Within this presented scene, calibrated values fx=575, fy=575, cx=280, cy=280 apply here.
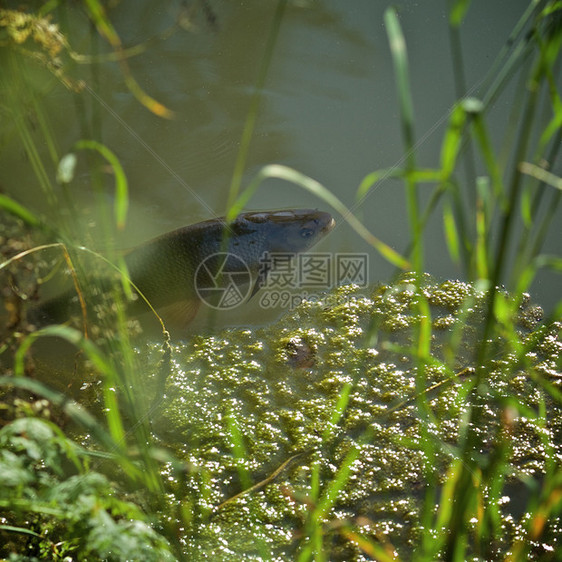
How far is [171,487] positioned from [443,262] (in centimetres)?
195

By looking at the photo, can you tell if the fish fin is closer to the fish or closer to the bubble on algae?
the fish

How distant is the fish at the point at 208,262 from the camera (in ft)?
9.74

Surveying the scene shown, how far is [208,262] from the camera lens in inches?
122

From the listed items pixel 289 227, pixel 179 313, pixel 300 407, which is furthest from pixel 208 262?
pixel 300 407

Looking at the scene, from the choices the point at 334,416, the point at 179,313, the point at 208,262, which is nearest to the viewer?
the point at 334,416

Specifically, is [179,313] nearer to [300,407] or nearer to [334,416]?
[300,407]

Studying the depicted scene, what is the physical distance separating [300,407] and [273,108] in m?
2.34

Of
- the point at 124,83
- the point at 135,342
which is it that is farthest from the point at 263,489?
the point at 124,83

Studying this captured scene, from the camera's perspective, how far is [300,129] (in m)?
3.88

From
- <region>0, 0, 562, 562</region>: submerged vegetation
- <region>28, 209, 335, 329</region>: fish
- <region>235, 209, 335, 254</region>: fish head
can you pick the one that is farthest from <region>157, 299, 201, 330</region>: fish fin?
<region>235, 209, 335, 254</region>: fish head

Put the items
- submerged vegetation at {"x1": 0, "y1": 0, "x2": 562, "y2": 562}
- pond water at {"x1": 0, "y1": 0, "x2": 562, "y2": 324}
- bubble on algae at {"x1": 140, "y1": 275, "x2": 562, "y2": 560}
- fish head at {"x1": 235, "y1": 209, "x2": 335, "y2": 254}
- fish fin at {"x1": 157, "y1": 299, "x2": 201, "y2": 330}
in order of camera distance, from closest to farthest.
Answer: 1. submerged vegetation at {"x1": 0, "y1": 0, "x2": 562, "y2": 562}
2. bubble on algae at {"x1": 140, "y1": 275, "x2": 562, "y2": 560}
3. fish fin at {"x1": 157, "y1": 299, "x2": 201, "y2": 330}
4. fish head at {"x1": 235, "y1": 209, "x2": 335, "y2": 254}
5. pond water at {"x1": 0, "y1": 0, "x2": 562, "y2": 324}

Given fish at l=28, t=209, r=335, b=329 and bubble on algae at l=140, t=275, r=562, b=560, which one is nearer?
bubble on algae at l=140, t=275, r=562, b=560

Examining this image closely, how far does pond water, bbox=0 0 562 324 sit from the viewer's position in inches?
136

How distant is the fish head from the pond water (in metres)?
0.11
